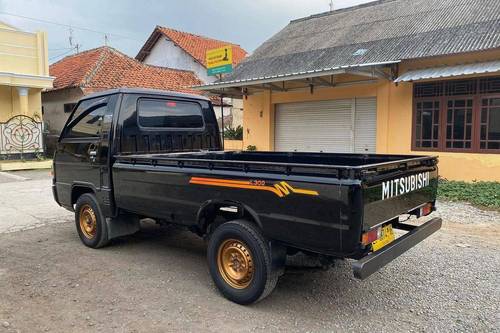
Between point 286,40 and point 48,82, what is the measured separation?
10450 millimetres

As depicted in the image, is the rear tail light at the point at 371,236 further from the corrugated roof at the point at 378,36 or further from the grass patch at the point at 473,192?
the corrugated roof at the point at 378,36

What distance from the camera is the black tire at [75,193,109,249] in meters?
5.23

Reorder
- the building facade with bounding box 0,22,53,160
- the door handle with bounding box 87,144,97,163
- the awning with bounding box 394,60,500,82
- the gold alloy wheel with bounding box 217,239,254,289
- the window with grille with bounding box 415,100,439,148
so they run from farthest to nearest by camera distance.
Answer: the building facade with bounding box 0,22,53,160 → the window with grille with bounding box 415,100,439,148 → the awning with bounding box 394,60,500,82 → the door handle with bounding box 87,144,97,163 → the gold alloy wheel with bounding box 217,239,254,289

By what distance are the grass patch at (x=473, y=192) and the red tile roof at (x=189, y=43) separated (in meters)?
17.9

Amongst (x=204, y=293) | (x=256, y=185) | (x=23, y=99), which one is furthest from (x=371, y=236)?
(x=23, y=99)

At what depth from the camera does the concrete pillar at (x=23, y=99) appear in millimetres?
17172

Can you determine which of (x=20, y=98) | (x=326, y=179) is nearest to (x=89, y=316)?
(x=326, y=179)

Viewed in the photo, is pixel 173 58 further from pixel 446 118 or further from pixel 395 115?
pixel 446 118

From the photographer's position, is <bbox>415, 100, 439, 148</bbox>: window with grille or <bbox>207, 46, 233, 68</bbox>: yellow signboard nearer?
<bbox>415, 100, 439, 148</bbox>: window with grille

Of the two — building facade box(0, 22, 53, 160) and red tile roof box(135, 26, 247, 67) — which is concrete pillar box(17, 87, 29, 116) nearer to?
building facade box(0, 22, 53, 160)

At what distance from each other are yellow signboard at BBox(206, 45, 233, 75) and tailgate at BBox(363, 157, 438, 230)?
11548mm

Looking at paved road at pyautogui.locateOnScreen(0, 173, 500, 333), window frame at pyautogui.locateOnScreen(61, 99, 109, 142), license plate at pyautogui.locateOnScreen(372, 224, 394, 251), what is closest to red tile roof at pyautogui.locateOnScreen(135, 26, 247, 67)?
window frame at pyautogui.locateOnScreen(61, 99, 109, 142)

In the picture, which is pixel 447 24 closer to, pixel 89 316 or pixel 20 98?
pixel 89 316

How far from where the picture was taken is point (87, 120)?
5.52m
